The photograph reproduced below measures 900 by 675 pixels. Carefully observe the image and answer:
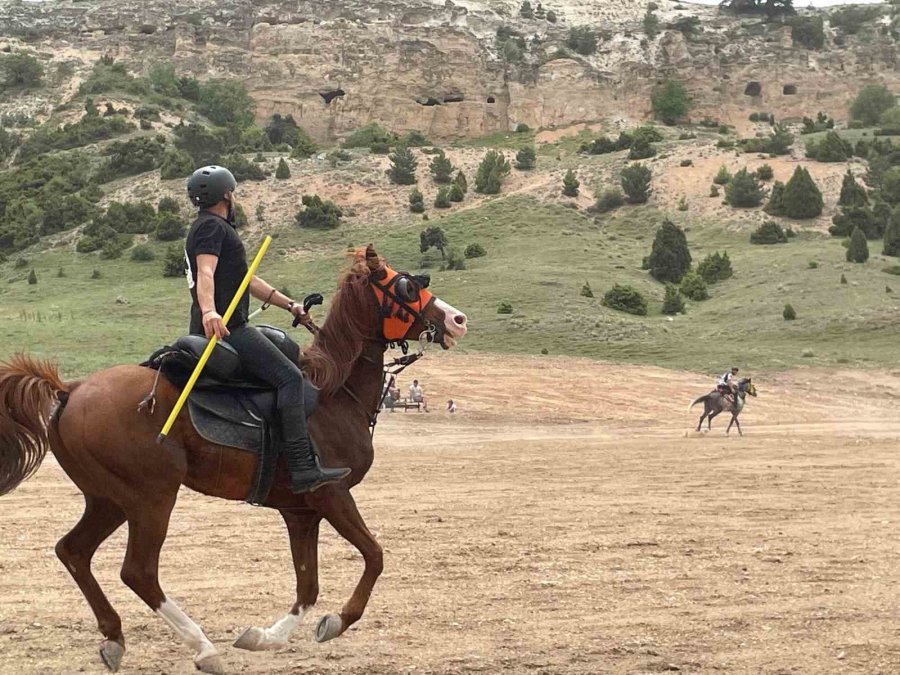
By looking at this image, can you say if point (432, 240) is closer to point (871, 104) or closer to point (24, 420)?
point (24, 420)

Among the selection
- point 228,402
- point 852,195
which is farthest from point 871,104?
point 228,402

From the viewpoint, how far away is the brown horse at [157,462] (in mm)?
6621

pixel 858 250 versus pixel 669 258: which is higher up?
pixel 858 250

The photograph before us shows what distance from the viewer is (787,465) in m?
19.6

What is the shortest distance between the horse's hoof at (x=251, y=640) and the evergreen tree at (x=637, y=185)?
219 ft

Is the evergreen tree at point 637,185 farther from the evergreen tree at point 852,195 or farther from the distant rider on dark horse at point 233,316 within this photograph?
the distant rider on dark horse at point 233,316

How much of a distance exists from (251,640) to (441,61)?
105 metres

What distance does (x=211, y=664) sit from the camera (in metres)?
6.58

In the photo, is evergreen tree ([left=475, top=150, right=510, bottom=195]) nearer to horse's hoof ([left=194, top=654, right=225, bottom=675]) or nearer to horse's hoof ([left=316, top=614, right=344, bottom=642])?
horse's hoof ([left=316, top=614, right=344, bottom=642])

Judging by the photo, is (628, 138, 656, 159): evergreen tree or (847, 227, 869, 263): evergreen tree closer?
(847, 227, 869, 263): evergreen tree

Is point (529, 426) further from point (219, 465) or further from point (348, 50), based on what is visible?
point (348, 50)

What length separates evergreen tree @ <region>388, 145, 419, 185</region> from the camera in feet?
247

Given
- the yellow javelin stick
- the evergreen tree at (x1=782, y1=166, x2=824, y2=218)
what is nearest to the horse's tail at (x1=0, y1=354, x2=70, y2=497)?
the yellow javelin stick

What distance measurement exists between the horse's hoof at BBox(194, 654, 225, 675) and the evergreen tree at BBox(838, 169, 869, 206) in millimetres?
65315
